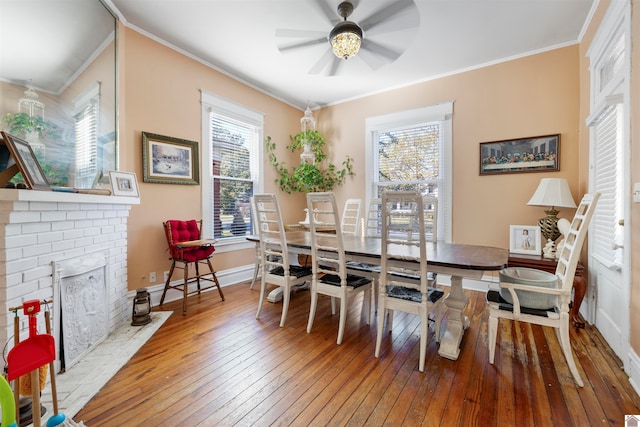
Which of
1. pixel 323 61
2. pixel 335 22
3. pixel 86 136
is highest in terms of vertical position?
pixel 335 22

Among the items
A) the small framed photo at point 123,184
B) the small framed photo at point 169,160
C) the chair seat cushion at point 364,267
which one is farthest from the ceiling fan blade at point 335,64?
the small framed photo at point 123,184

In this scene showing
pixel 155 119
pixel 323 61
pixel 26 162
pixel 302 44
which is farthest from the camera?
pixel 155 119

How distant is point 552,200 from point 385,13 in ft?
7.92

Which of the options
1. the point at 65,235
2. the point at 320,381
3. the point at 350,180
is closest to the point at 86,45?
the point at 65,235

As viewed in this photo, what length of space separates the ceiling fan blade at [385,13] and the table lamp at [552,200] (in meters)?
2.26

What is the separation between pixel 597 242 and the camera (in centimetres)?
251

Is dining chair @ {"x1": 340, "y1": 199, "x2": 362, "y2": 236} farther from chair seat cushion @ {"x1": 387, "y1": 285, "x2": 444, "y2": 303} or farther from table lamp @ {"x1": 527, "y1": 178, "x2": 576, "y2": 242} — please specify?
table lamp @ {"x1": 527, "y1": 178, "x2": 576, "y2": 242}

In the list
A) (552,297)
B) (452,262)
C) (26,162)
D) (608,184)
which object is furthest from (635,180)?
Answer: (26,162)

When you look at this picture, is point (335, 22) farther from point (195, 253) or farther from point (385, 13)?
point (195, 253)

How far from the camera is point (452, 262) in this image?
1831 mm

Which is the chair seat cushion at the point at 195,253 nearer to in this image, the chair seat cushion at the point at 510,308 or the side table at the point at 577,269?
the chair seat cushion at the point at 510,308

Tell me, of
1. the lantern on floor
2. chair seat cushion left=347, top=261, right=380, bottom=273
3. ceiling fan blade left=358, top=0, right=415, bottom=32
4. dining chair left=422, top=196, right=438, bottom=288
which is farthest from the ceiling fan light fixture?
the lantern on floor

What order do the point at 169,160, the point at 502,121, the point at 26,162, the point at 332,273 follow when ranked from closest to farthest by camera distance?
the point at 26,162
the point at 332,273
the point at 169,160
the point at 502,121

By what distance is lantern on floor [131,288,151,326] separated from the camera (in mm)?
2523
